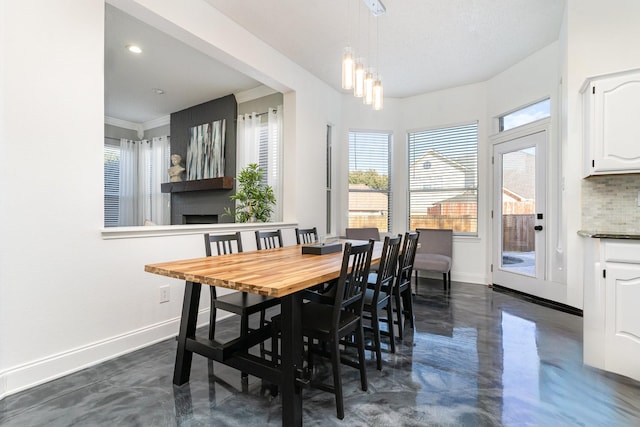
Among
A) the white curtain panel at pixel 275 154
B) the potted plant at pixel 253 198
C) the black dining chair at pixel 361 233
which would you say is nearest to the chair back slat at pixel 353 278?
the potted plant at pixel 253 198

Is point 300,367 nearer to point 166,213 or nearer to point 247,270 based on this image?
point 247,270

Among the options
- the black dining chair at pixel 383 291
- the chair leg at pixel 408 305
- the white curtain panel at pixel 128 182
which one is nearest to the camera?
the black dining chair at pixel 383 291

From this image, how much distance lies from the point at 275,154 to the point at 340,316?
123 inches

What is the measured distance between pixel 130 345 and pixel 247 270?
1.47 meters

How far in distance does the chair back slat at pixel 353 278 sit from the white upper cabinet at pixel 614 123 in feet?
6.25

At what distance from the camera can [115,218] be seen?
6156 mm

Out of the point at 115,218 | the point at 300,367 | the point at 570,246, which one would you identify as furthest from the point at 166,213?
the point at 570,246

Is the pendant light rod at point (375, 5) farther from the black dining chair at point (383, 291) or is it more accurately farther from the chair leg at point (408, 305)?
the chair leg at point (408, 305)

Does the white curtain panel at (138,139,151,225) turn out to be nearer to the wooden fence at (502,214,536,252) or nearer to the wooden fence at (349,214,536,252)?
the wooden fence at (349,214,536,252)

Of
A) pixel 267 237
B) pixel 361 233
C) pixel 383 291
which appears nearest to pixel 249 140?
pixel 361 233

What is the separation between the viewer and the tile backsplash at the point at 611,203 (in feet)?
7.88

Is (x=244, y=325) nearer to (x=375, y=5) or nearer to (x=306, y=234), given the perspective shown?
(x=306, y=234)

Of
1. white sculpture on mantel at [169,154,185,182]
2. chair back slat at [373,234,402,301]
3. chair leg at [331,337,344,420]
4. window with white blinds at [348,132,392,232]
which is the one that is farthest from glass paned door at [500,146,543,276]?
white sculpture on mantel at [169,154,185,182]

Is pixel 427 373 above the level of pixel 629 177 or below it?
below
